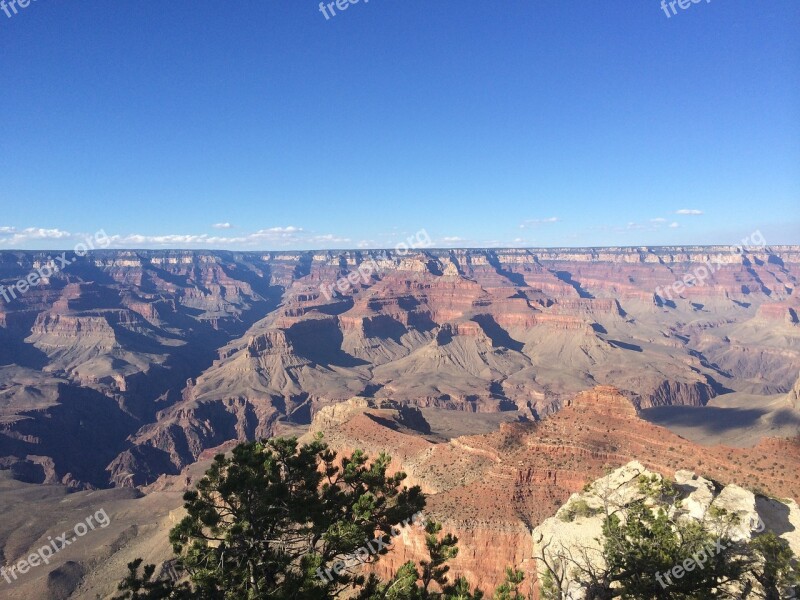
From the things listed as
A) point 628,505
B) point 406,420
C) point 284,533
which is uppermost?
point 284,533

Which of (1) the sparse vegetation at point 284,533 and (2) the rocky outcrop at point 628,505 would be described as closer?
(1) the sparse vegetation at point 284,533

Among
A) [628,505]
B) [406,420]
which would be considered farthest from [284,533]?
[406,420]

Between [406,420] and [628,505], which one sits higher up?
[628,505]

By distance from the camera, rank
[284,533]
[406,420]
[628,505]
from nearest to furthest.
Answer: [284,533] < [628,505] < [406,420]

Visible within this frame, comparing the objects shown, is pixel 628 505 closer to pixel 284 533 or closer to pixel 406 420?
pixel 284 533

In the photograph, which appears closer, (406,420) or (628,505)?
(628,505)

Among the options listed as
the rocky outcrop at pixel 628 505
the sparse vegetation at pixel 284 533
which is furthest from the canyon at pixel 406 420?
the sparse vegetation at pixel 284 533

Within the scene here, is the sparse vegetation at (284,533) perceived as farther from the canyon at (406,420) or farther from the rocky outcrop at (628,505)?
the canyon at (406,420)

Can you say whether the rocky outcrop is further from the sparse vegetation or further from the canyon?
the canyon

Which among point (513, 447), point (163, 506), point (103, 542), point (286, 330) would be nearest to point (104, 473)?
point (163, 506)

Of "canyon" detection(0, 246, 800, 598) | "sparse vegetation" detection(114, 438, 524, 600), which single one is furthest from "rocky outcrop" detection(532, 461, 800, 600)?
"canyon" detection(0, 246, 800, 598)

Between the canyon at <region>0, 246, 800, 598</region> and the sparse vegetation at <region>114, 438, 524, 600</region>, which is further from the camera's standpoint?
the canyon at <region>0, 246, 800, 598</region>

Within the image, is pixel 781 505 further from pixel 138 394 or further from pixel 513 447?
pixel 138 394

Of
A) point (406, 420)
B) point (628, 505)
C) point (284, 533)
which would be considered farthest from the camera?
point (406, 420)
